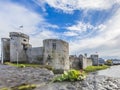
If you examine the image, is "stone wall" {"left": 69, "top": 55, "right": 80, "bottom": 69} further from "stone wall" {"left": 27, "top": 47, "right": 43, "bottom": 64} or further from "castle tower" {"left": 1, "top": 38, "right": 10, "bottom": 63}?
"castle tower" {"left": 1, "top": 38, "right": 10, "bottom": 63}

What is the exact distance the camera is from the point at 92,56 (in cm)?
13488

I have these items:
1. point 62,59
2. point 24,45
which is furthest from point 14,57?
point 62,59

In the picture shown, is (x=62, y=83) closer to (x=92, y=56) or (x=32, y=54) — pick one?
(x=32, y=54)

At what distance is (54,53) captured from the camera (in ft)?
198

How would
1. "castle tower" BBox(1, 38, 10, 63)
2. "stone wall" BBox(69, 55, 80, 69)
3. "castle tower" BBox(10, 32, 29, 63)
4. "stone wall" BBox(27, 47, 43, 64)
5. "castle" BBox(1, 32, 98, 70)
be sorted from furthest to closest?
"stone wall" BBox(69, 55, 80, 69) < "castle tower" BBox(1, 38, 10, 63) < "castle tower" BBox(10, 32, 29, 63) < "stone wall" BBox(27, 47, 43, 64) < "castle" BBox(1, 32, 98, 70)

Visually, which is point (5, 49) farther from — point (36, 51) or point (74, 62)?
point (74, 62)

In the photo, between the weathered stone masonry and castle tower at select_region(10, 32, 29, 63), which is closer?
the weathered stone masonry

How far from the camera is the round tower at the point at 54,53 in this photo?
6012 cm

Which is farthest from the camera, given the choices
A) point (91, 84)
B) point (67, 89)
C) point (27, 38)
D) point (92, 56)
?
point (92, 56)

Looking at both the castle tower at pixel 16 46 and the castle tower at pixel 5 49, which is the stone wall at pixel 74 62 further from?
the castle tower at pixel 5 49

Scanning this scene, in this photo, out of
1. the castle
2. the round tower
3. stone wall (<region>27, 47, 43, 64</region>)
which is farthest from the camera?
stone wall (<region>27, 47, 43, 64</region>)

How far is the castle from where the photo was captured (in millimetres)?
60406

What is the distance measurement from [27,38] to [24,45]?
10.0 ft

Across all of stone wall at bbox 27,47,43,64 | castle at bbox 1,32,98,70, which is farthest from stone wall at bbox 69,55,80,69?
stone wall at bbox 27,47,43,64
